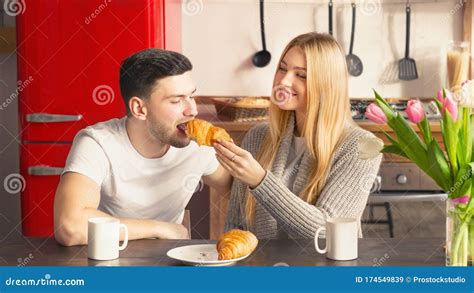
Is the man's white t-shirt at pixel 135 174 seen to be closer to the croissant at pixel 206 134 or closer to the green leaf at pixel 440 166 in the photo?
the croissant at pixel 206 134

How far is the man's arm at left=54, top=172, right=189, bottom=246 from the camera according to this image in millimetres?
2096

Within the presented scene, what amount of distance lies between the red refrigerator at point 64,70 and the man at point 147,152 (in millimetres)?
858

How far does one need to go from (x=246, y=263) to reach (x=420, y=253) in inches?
17.1

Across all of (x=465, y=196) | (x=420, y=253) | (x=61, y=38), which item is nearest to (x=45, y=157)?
(x=61, y=38)

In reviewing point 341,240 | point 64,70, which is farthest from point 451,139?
point 64,70

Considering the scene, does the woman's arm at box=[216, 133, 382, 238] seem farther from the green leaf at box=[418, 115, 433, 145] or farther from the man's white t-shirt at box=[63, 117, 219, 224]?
the green leaf at box=[418, 115, 433, 145]

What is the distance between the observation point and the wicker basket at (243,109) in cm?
373

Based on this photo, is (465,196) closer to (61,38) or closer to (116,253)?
(116,253)

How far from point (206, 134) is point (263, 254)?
459 mm

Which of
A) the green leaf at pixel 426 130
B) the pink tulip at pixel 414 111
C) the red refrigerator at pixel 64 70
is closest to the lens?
the pink tulip at pixel 414 111

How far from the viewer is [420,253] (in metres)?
1.99

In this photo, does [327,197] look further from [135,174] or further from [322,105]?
[135,174]

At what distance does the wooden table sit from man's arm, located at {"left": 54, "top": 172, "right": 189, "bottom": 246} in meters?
0.04

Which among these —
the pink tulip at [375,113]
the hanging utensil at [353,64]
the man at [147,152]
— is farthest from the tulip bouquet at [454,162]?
the hanging utensil at [353,64]
